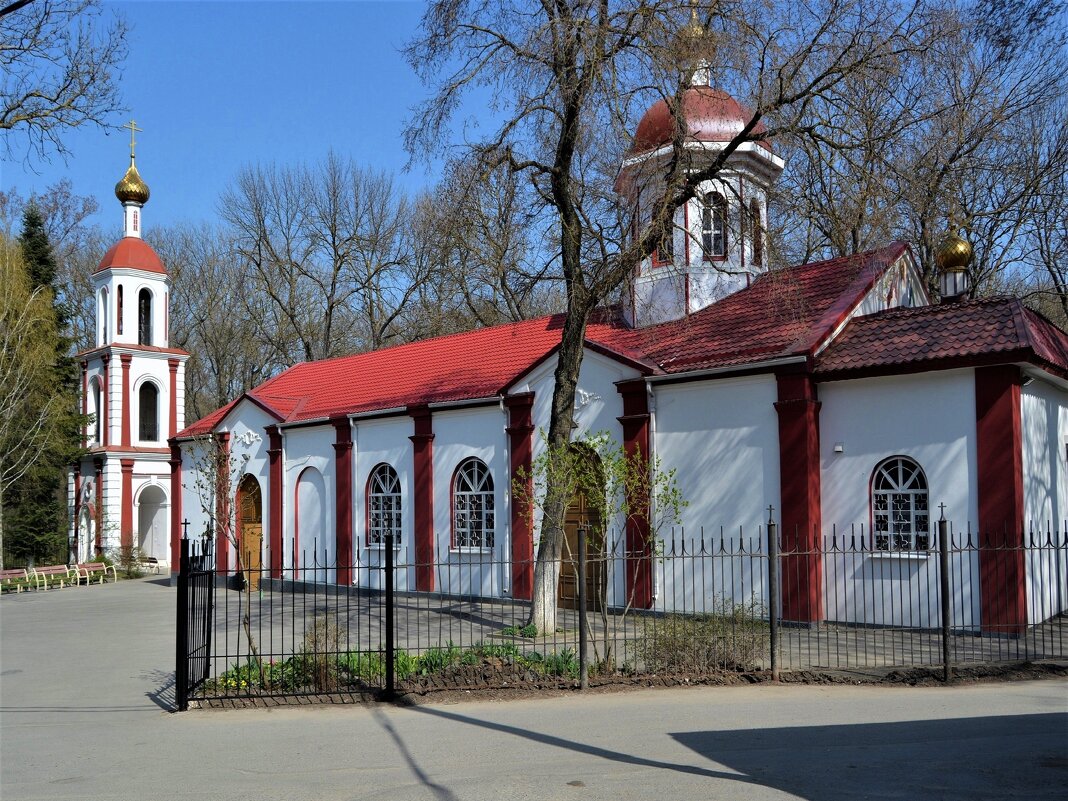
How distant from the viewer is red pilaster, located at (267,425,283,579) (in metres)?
25.1

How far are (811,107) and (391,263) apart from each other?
28540mm

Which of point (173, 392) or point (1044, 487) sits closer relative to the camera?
point (1044, 487)

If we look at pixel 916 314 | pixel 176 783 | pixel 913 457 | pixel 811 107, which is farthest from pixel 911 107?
pixel 176 783

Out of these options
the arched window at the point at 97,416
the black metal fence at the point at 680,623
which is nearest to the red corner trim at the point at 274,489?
the black metal fence at the point at 680,623

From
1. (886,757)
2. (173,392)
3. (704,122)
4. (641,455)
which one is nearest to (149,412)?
(173,392)

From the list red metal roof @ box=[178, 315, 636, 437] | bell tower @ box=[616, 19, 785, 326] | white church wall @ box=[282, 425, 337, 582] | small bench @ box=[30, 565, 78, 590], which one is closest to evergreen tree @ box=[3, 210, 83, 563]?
small bench @ box=[30, 565, 78, 590]

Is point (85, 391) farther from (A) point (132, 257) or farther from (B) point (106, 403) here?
(A) point (132, 257)

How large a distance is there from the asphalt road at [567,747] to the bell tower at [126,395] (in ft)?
78.8

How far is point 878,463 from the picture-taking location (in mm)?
14758

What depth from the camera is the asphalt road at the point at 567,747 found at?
6.57m

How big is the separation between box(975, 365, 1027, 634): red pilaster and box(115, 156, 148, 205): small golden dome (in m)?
30.0

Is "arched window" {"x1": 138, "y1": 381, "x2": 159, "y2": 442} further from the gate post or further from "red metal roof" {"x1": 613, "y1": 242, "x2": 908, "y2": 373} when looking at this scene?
the gate post

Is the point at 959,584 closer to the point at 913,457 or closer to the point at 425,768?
the point at 913,457

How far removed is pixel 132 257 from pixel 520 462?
70.2 ft
